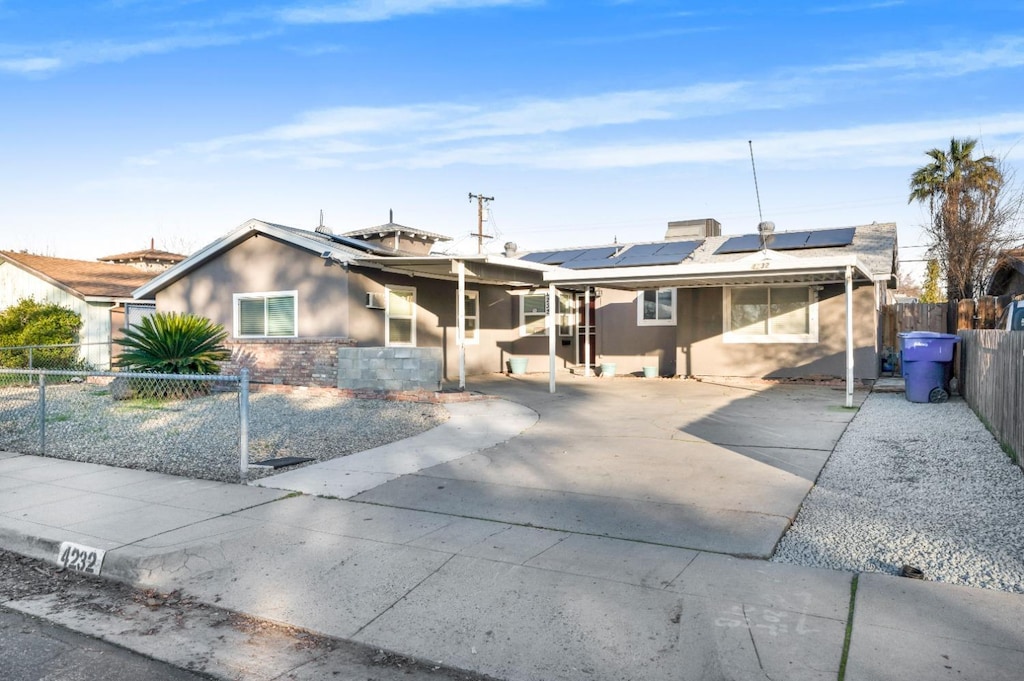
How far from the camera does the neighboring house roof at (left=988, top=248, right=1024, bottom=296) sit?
17.6 meters

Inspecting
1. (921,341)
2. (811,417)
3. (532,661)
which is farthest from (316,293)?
(532,661)

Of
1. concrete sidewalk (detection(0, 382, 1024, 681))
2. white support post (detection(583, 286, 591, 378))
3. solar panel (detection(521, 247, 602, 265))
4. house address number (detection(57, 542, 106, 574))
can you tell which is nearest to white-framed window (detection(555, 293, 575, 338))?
white support post (detection(583, 286, 591, 378))

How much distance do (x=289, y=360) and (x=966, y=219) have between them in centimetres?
2549

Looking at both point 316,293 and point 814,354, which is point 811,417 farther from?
point 316,293

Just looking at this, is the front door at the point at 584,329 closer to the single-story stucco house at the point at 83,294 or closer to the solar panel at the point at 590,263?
the solar panel at the point at 590,263

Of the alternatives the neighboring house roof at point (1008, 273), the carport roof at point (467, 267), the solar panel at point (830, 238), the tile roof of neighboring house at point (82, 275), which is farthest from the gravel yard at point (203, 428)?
the neighboring house roof at point (1008, 273)

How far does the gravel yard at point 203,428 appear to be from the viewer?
8.84 meters

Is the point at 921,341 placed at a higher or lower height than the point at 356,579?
higher

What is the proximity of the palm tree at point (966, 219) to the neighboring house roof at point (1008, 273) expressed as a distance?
1636 mm

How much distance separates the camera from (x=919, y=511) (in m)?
6.05

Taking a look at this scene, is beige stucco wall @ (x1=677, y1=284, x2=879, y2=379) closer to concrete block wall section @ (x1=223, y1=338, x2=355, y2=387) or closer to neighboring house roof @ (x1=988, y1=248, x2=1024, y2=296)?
neighboring house roof @ (x1=988, y1=248, x2=1024, y2=296)

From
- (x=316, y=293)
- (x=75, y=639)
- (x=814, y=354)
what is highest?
(x=316, y=293)

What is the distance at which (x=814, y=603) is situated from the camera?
417cm

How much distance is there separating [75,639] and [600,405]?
9.63 m
